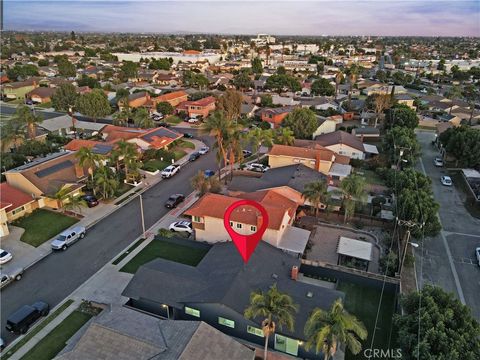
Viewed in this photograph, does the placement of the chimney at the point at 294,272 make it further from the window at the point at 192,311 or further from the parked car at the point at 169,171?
the parked car at the point at 169,171

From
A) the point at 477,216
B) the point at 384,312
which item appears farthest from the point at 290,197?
the point at 477,216

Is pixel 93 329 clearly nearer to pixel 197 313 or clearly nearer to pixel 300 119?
pixel 197 313

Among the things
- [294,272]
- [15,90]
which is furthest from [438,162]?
[15,90]

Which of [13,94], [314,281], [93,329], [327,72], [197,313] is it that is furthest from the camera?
[327,72]

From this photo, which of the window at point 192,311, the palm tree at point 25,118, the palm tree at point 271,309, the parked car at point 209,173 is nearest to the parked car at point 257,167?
the parked car at point 209,173

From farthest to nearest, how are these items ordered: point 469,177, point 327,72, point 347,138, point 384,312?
1. point 327,72
2. point 347,138
3. point 469,177
4. point 384,312

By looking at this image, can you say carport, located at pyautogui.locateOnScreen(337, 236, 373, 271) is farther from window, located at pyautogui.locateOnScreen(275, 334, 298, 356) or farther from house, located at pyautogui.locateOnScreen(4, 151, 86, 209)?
house, located at pyautogui.locateOnScreen(4, 151, 86, 209)

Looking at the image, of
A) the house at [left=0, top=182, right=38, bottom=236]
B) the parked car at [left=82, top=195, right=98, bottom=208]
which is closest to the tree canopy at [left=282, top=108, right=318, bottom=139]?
the parked car at [left=82, top=195, right=98, bottom=208]
